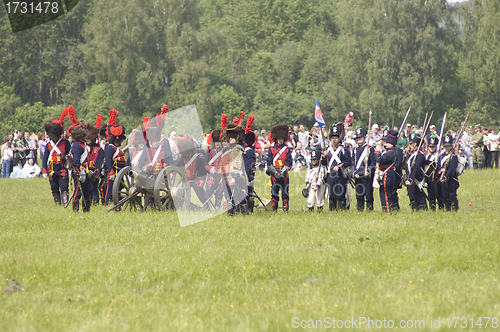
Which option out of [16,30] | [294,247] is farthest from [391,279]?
[16,30]

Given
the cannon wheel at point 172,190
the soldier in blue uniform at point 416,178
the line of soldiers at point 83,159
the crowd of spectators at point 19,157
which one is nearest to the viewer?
the cannon wheel at point 172,190

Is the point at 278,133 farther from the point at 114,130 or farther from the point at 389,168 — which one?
the point at 114,130

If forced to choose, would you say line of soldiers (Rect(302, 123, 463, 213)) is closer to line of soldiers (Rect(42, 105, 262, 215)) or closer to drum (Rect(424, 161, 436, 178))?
drum (Rect(424, 161, 436, 178))

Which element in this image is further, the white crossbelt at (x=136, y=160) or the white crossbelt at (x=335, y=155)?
the white crossbelt at (x=136, y=160)

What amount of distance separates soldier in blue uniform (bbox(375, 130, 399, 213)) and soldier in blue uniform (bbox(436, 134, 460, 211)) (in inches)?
38.2

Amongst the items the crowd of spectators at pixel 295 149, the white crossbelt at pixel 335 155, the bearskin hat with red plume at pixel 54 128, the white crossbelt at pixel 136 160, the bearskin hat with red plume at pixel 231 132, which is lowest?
the crowd of spectators at pixel 295 149

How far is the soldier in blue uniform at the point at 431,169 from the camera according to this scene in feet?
41.8

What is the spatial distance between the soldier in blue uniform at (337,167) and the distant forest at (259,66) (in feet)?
105

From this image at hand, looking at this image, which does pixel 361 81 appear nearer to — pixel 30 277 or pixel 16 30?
pixel 16 30

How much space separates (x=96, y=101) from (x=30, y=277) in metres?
41.8

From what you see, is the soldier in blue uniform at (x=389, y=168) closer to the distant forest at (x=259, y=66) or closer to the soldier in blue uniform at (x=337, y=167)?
the soldier in blue uniform at (x=337, y=167)

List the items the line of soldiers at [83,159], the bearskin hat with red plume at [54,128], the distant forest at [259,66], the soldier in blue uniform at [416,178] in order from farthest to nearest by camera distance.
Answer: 1. the distant forest at [259,66]
2. the bearskin hat with red plume at [54,128]
3. the line of soldiers at [83,159]
4. the soldier in blue uniform at [416,178]

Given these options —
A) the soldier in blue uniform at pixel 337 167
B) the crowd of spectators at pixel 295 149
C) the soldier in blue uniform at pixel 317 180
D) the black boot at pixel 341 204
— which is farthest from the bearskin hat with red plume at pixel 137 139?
the crowd of spectators at pixel 295 149

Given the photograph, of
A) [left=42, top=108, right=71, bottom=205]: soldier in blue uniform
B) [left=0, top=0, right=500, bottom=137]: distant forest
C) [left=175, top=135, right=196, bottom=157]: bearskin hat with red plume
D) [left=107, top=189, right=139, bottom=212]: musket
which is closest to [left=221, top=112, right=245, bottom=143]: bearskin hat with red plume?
[left=175, top=135, right=196, bottom=157]: bearskin hat with red plume
